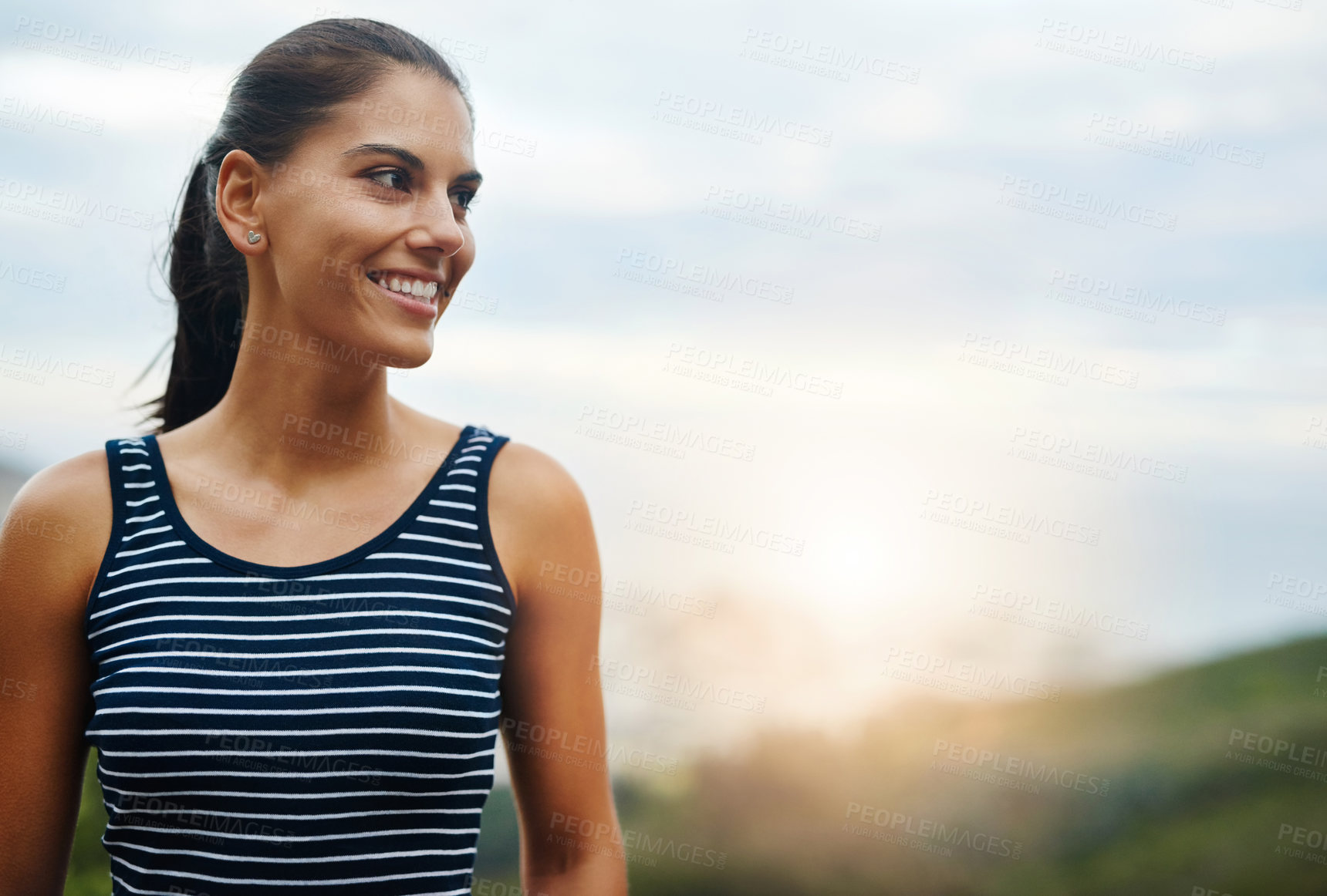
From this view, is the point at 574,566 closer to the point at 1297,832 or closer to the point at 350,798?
the point at 350,798

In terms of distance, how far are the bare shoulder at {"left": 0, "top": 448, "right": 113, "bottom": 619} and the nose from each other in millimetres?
667

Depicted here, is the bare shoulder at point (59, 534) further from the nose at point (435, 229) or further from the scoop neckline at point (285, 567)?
the nose at point (435, 229)

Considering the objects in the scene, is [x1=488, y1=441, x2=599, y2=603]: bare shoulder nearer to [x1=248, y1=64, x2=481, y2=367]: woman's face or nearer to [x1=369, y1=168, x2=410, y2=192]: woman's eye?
[x1=248, y1=64, x2=481, y2=367]: woman's face

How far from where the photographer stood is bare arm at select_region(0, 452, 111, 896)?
1.59 metres

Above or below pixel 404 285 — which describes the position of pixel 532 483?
below

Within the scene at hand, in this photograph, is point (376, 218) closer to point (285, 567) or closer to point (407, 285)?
point (407, 285)

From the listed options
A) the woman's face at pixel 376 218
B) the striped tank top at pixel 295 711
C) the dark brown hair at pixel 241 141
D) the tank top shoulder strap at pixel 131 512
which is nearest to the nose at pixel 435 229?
the woman's face at pixel 376 218

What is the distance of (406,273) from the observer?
1.62 meters

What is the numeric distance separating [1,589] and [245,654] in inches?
16.6

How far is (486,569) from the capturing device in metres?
1.64

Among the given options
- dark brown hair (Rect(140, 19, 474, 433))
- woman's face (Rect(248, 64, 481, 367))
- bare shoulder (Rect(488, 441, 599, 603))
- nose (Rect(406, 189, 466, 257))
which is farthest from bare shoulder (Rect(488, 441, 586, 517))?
dark brown hair (Rect(140, 19, 474, 433))

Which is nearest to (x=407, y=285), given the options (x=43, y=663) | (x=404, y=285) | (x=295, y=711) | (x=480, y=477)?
(x=404, y=285)

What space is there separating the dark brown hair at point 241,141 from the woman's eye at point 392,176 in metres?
0.13

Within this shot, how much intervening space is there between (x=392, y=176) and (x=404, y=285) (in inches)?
6.8
